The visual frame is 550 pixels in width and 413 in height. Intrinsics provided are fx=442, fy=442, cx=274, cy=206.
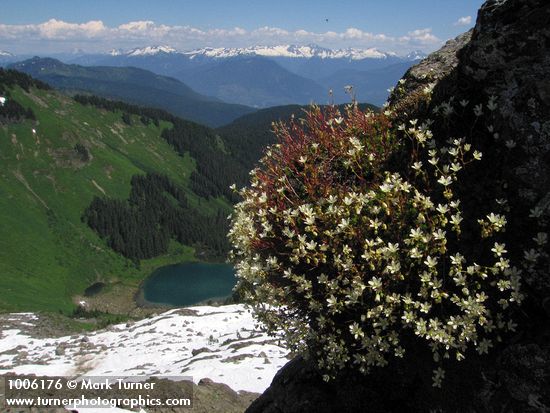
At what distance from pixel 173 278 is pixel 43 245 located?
5458 cm

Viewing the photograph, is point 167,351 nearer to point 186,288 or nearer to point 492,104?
point 492,104

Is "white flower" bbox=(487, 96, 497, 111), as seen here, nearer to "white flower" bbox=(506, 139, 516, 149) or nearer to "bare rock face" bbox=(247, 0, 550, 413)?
"bare rock face" bbox=(247, 0, 550, 413)

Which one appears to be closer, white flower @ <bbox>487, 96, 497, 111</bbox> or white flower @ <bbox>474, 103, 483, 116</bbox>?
white flower @ <bbox>487, 96, 497, 111</bbox>

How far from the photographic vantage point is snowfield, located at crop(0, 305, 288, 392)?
27016mm

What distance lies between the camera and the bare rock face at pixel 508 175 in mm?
5715

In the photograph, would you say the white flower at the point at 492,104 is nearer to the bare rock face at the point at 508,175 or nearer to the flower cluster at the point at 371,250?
the bare rock face at the point at 508,175

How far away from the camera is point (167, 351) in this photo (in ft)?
144

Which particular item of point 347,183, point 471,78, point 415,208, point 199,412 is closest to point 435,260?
point 415,208

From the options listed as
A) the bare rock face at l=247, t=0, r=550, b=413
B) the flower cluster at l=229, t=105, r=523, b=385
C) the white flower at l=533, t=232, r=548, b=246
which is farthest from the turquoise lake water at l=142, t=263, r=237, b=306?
the white flower at l=533, t=232, r=548, b=246

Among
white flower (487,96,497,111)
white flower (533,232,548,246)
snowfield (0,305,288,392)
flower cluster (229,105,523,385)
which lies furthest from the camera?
snowfield (0,305,288,392)

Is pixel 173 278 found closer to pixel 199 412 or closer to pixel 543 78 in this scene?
pixel 199 412

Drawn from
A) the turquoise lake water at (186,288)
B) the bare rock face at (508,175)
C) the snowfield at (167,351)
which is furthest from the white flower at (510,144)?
the turquoise lake water at (186,288)

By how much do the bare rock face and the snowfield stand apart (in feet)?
54.9

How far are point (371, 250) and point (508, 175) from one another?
7.11 feet
